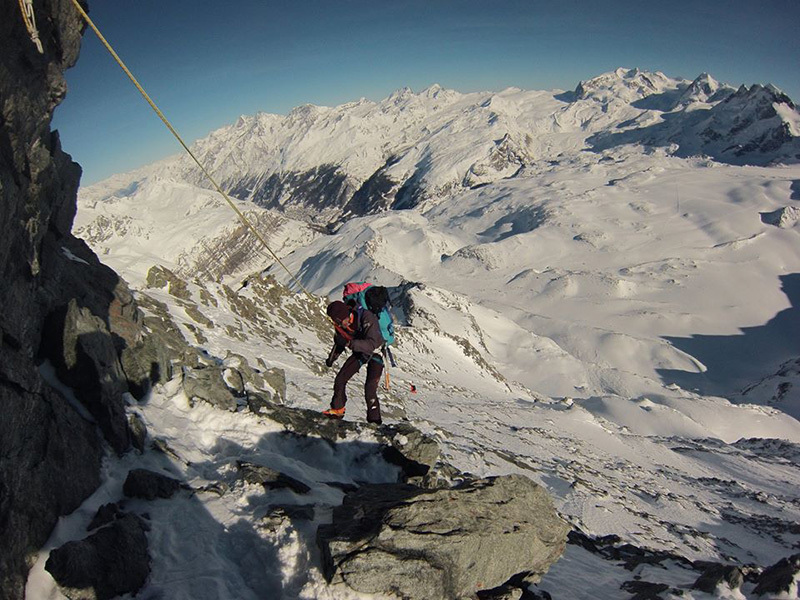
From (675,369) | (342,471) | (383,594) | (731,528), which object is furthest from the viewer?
(675,369)

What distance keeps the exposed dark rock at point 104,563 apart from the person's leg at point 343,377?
546 cm

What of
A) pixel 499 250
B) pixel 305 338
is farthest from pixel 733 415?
pixel 499 250

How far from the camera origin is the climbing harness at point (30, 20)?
6586mm

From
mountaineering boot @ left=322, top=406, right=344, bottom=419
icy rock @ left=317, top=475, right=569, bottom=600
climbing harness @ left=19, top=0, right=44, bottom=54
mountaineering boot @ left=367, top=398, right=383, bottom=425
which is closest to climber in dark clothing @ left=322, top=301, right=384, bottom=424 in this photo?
mountaineering boot @ left=367, top=398, right=383, bottom=425

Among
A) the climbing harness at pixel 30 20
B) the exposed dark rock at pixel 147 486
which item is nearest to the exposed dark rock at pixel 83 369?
the exposed dark rock at pixel 147 486

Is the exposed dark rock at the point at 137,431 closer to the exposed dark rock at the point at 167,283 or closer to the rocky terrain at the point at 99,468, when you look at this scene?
the rocky terrain at the point at 99,468

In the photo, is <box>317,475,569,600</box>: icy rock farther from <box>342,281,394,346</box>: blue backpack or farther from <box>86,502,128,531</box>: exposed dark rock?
<box>342,281,394,346</box>: blue backpack

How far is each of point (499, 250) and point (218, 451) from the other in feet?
473

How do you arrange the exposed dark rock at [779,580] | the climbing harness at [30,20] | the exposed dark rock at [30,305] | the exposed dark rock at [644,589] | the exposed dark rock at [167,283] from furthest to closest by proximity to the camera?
1. the exposed dark rock at [167,283]
2. the exposed dark rock at [779,580]
3. the exposed dark rock at [644,589]
4. the climbing harness at [30,20]
5. the exposed dark rock at [30,305]

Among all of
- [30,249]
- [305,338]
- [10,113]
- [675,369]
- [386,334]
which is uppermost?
[10,113]

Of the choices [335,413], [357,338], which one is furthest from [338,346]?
[335,413]

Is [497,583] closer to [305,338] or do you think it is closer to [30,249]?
[30,249]

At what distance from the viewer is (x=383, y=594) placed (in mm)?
5812

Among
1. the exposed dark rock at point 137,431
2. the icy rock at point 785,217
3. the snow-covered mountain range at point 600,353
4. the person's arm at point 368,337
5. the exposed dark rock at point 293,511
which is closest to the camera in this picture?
the exposed dark rock at point 293,511
